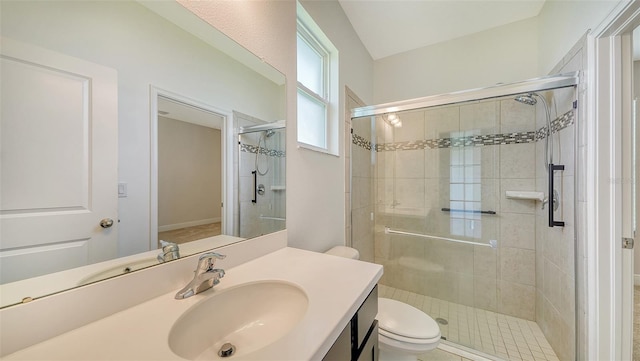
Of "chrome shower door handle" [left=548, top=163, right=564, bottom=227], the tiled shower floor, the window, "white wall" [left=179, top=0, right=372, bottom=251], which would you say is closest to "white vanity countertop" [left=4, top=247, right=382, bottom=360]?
"white wall" [left=179, top=0, right=372, bottom=251]

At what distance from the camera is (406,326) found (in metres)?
1.21

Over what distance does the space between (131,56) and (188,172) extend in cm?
38

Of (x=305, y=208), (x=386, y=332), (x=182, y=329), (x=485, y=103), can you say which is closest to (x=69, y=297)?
(x=182, y=329)

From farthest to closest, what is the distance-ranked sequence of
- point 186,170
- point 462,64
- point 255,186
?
1. point 462,64
2. point 255,186
3. point 186,170

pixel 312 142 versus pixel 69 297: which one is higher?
pixel 312 142

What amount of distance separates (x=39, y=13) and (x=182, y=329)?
0.80 meters

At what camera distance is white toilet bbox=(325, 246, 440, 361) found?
114 centimetres

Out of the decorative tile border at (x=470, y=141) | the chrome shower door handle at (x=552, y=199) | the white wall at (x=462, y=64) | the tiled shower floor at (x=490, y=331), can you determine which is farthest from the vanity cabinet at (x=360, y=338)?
the white wall at (x=462, y=64)

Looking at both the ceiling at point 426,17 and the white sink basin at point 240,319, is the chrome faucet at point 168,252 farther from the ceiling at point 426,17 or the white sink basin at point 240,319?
the ceiling at point 426,17

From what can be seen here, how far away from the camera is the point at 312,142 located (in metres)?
1.64

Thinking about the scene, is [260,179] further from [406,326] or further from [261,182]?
[406,326]

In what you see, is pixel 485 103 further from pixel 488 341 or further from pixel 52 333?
pixel 52 333

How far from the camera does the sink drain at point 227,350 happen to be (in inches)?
23.4

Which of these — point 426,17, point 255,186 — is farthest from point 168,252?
point 426,17
